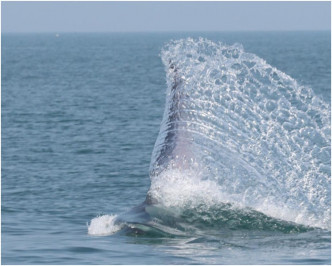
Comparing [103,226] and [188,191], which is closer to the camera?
[103,226]

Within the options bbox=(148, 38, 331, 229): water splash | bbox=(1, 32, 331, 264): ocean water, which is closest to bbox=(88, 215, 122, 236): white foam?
bbox=(1, 32, 331, 264): ocean water

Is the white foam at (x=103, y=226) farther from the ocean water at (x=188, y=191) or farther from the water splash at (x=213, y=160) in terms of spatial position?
the water splash at (x=213, y=160)

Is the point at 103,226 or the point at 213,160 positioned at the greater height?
the point at 213,160

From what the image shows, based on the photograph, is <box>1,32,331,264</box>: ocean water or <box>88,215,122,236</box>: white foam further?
A: <box>88,215,122,236</box>: white foam

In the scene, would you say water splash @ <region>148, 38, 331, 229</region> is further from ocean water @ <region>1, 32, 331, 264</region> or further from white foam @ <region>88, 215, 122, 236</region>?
white foam @ <region>88, 215, 122, 236</region>

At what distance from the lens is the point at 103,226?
651 inches

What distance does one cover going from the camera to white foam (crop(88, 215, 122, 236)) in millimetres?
16094

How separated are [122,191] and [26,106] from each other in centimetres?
2494

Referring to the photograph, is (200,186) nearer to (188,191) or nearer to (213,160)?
(188,191)

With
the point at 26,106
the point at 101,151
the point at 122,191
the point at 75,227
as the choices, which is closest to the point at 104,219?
the point at 75,227

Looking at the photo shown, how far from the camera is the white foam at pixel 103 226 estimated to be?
1609 centimetres

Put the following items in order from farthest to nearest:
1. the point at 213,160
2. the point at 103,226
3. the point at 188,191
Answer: the point at 213,160 → the point at 188,191 → the point at 103,226

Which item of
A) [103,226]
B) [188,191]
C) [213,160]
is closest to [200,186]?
[188,191]

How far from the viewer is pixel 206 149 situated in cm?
1916
